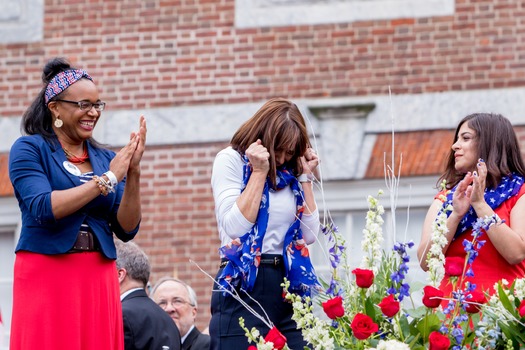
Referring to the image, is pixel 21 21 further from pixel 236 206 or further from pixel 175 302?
pixel 236 206

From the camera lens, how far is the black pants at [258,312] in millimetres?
5109

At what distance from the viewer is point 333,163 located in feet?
32.5

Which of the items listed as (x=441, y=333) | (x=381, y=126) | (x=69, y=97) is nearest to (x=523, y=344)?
(x=441, y=333)

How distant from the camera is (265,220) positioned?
517cm

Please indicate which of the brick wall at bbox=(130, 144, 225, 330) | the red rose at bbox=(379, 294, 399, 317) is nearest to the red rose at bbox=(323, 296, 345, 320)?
the red rose at bbox=(379, 294, 399, 317)

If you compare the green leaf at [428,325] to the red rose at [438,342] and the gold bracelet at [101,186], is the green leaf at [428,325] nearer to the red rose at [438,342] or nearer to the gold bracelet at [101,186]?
the red rose at [438,342]

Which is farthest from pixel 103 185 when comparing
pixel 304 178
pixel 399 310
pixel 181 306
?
pixel 181 306

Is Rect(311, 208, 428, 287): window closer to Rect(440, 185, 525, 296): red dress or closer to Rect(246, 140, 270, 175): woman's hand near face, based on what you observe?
Rect(440, 185, 525, 296): red dress

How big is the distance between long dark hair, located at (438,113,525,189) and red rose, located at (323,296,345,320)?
1.75 metres

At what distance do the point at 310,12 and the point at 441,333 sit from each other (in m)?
6.35

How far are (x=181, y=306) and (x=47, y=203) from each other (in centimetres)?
322

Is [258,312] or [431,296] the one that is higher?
[431,296]

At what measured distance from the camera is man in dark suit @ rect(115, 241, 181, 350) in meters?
6.71

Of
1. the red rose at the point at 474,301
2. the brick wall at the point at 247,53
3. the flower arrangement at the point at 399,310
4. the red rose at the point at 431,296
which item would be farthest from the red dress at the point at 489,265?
the brick wall at the point at 247,53
